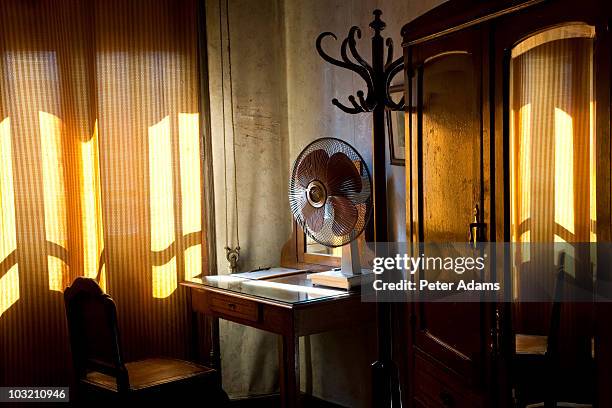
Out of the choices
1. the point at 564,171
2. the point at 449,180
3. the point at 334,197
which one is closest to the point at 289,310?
the point at 334,197

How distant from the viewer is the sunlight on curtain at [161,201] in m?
3.66

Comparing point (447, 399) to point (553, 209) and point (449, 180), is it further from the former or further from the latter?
point (553, 209)

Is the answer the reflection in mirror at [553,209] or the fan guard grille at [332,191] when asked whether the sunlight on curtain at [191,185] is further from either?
the reflection in mirror at [553,209]

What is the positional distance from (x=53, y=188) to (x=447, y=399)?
2345 mm

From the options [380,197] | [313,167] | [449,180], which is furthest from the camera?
[313,167]

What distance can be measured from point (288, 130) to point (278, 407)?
5.19 ft

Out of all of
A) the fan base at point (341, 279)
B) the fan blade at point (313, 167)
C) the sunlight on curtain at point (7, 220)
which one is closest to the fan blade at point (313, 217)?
the fan blade at point (313, 167)

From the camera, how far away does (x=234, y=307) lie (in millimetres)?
3176

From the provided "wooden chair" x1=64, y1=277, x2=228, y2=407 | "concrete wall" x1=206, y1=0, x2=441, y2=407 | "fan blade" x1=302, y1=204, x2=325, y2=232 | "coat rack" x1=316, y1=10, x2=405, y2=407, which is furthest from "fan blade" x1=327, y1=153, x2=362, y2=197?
"wooden chair" x1=64, y1=277, x2=228, y2=407

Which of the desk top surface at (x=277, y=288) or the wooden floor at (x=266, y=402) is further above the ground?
the desk top surface at (x=277, y=288)

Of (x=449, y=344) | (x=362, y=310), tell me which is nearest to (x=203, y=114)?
(x=362, y=310)

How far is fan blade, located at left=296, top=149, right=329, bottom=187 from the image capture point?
301cm

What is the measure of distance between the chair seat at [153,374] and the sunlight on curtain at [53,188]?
2.05 feet

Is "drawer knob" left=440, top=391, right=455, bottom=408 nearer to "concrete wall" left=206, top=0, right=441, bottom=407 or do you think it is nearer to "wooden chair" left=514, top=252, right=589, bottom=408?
"wooden chair" left=514, top=252, right=589, bottom=408
